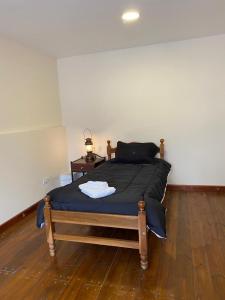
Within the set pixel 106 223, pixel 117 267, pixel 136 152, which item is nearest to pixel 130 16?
pixel 136 152

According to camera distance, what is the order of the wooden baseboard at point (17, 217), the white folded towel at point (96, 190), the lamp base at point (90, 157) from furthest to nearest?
the lamp base at point (90, 157) → the wooden baseboard at point (17, 217) → the white folded towel at point (96, 190)

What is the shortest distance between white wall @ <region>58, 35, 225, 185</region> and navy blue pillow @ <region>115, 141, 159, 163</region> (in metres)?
0.27

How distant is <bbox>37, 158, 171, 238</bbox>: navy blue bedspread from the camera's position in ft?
6.89

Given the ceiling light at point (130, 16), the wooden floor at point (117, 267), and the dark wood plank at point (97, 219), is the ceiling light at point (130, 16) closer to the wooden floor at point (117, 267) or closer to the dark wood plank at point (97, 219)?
the dark wood plank at point (97, 219)

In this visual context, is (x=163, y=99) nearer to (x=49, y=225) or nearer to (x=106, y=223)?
(x=106, y=223)

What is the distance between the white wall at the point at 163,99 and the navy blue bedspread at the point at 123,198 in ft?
3.33

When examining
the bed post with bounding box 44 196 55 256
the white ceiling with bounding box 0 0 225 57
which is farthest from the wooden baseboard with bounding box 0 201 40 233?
the white ceiling with bounding box 0 0 225 57

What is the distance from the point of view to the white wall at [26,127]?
308 centimetres

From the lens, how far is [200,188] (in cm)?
394

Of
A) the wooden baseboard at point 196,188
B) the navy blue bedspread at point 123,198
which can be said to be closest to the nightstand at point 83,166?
the navy blue bedspread at point 123,198

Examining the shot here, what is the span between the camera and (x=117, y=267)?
2.16 meters

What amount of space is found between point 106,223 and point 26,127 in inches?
80.9

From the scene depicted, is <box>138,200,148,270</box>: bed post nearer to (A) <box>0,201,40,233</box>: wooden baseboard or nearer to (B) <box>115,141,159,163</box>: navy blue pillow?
(B) <box>115,141,159,163</box>: navy blue pillow

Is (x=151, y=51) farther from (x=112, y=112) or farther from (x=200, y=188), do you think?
(x=200, y=188)
